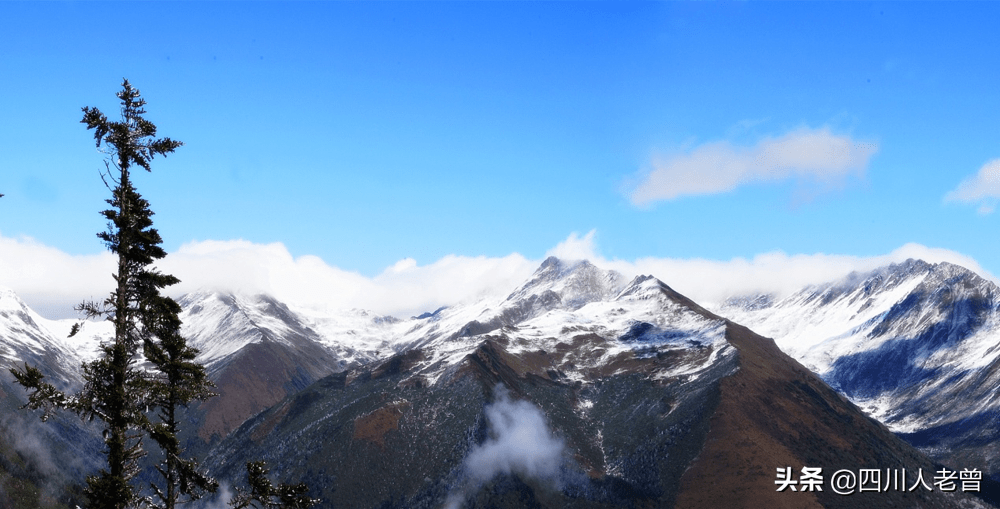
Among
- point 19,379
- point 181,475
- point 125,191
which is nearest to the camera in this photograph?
point 19,379

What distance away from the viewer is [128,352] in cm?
3516

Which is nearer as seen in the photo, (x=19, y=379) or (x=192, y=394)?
(x=19, y=379)

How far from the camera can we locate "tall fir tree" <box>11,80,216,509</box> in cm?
3356

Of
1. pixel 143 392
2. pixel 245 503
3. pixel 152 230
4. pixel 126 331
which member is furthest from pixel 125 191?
pixel 245 503

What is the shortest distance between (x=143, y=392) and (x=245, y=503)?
6.49 meters

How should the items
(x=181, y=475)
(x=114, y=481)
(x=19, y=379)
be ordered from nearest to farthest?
1. (x=19, y=379)
2. (x=114, y=481)
3. (x=181, y=475)

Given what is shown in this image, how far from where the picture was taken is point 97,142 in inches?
1368

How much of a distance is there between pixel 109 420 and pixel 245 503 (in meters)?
6.84

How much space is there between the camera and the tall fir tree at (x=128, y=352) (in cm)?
3356

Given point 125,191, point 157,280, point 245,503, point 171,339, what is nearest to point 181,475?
point 245,503

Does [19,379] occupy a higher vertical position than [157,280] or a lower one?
lower

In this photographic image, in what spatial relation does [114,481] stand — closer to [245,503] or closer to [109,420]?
[109,420]

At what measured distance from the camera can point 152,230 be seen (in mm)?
36125

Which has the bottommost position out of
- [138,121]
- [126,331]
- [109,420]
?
[109,420]
